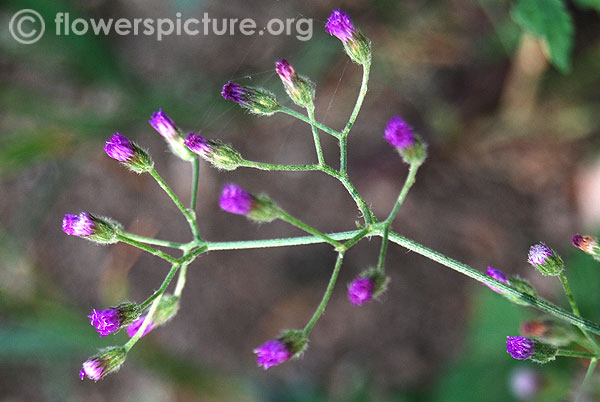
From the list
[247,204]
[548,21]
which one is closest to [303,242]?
[247,204]

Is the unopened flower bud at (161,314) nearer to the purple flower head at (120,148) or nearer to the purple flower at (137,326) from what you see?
the purple flower at (137,326)

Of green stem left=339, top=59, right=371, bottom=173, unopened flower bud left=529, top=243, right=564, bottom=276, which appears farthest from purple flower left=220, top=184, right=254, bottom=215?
unopened flower bud left=529, top=243, right=564, bottom=276

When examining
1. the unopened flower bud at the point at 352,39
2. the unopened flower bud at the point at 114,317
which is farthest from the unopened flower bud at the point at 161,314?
the unopened flower bud at the point at 352,39

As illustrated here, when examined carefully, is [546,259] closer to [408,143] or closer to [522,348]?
[522,348]

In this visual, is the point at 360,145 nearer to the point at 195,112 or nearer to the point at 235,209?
the point at 195,112

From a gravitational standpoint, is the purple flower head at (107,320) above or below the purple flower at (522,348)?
above

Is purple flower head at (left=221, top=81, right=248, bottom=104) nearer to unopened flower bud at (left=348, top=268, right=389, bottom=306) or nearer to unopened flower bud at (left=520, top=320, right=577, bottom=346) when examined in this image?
unopened flower bud at (left=348, top=268, right=389, bottom=306)
